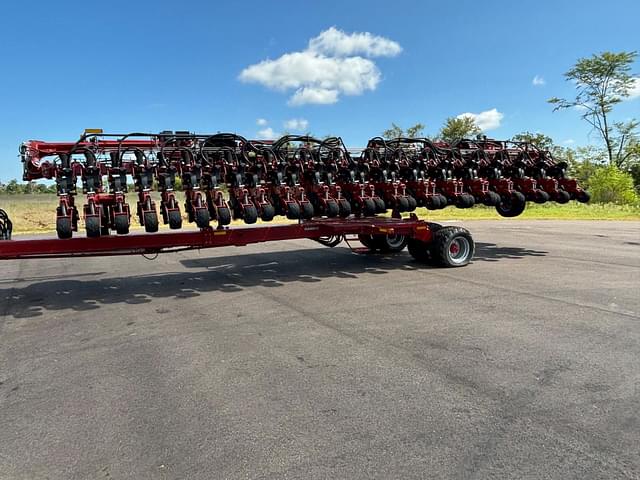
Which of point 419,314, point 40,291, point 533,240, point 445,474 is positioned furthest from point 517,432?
point 533,240

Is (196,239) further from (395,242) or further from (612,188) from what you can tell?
(612,188)

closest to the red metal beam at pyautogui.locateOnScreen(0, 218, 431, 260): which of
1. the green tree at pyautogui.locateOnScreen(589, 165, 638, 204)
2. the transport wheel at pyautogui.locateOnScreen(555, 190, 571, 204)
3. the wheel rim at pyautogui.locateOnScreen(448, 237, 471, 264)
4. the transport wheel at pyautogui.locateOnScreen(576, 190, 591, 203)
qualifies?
the wheel rim at pyautogui.locateOnScreen(448, 237, 471, 264)

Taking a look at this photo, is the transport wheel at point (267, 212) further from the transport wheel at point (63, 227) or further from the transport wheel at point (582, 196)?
the transport wheel at point (582, 196)

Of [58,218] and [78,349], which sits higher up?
[58,218]

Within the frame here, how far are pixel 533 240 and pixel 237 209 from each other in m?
10.4

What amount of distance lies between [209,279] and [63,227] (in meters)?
2.93

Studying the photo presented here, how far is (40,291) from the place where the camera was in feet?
28.4

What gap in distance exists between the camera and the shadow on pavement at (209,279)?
7828 millimetres

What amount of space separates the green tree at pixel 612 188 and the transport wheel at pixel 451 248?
30.6 metres

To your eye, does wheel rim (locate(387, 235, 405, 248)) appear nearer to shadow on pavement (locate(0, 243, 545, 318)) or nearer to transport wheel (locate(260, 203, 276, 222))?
shadow on pavement (locate(0, 243, 545, 318))

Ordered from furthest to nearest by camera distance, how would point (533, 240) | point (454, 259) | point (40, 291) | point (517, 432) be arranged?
point (533, 240) < point (454, 259) < point (40, 291) < point (517, 432)

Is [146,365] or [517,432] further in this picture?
[146,365]

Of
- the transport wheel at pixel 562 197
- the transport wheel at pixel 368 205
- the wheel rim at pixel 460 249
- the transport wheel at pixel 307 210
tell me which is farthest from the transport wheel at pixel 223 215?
the transport wheel at pixel 562 197

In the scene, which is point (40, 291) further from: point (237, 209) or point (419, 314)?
point (419, 314)
